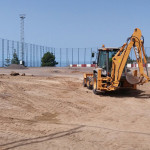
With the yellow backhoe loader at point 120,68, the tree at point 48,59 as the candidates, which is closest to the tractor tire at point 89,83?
the yellow backhoe loader at point 120,68

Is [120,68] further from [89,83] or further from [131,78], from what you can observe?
[89,83]

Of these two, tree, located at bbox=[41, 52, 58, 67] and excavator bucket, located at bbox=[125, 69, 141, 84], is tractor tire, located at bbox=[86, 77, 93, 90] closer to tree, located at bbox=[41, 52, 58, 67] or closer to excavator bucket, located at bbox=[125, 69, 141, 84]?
excavator bucket, located at bbox=[125, 69, 141, 84]

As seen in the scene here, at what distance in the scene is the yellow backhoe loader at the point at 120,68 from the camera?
12453 millimetres

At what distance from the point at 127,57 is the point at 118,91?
3068 mm

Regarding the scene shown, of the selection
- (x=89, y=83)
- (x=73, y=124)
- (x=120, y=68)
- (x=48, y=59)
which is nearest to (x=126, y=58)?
(x=120, y=68)

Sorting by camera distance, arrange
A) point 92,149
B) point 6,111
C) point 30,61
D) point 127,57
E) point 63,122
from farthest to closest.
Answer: point 30,61 → point 127,57 → point 6,111 → point 63,122 → point 92,149

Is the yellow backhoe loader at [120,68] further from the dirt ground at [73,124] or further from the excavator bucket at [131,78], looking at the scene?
the dirt ground at [73,124]

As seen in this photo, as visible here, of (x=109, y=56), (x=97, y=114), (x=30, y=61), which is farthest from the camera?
(x=30, y=61)

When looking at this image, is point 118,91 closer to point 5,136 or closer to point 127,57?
point 127,57

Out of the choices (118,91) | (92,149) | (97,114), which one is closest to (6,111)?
(97,114)

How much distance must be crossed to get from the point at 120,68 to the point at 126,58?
21.4 inches

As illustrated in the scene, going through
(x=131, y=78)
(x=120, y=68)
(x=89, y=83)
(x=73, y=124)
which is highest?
(x=120, y=68)

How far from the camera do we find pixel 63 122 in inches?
321

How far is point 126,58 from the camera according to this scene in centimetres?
1280
